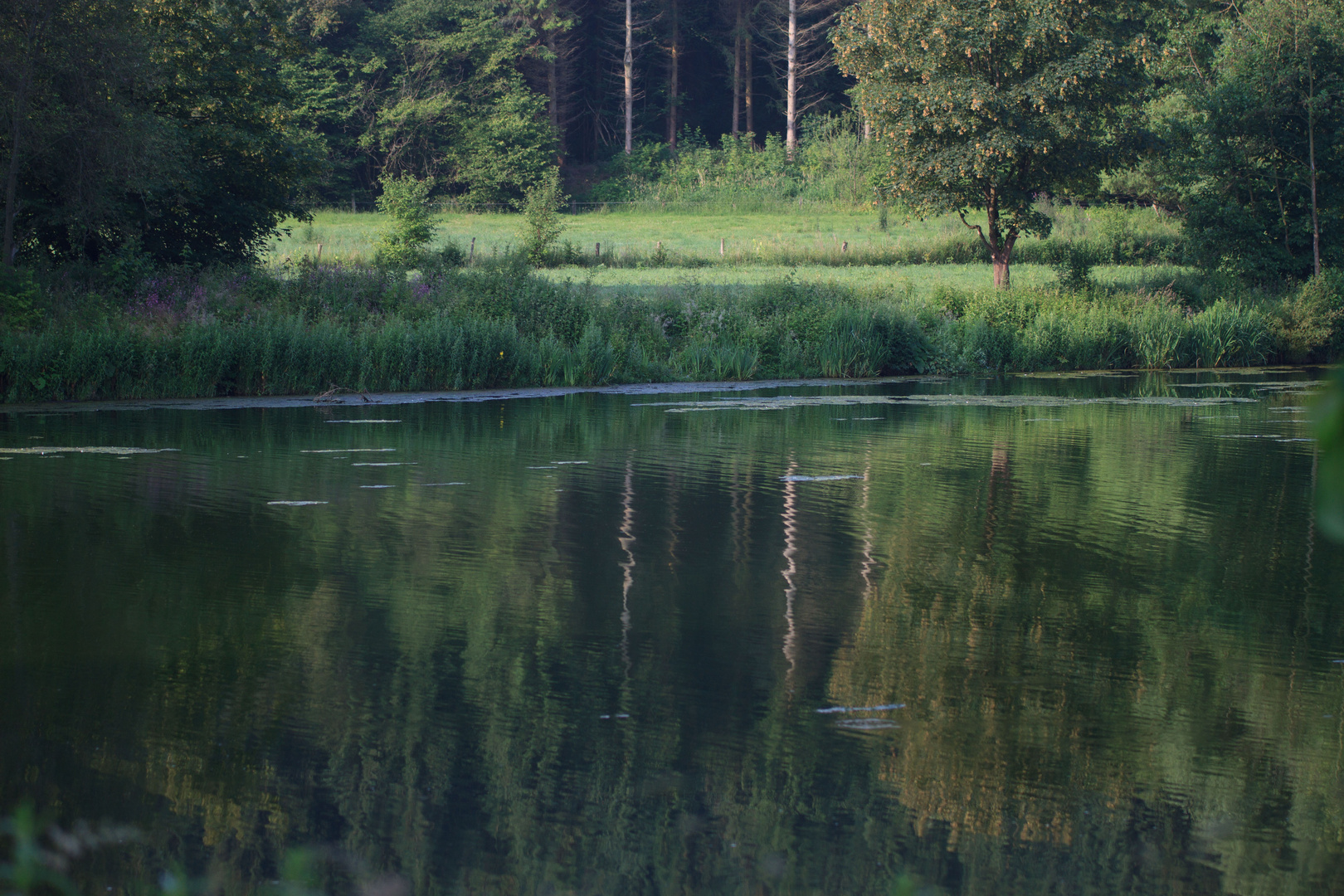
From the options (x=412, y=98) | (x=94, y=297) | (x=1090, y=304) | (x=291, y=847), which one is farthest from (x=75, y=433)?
(x=412, y=98)

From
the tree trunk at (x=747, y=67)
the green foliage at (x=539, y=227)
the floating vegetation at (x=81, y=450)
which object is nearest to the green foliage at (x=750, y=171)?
the tree trunk at (x=747, y=67)

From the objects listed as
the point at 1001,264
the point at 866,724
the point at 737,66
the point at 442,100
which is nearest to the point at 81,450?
the point at 866,724

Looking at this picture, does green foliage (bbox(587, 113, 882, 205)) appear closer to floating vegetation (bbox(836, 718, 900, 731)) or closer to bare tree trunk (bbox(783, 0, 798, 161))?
bare tree trunk (bbox(783, 0, 798, 161))

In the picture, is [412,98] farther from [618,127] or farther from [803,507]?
[803,507]

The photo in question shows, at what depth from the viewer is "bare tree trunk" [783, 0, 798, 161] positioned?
7269cm

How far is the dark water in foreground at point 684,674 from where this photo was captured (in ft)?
15.8

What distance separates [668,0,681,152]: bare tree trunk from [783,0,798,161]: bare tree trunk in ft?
21.8

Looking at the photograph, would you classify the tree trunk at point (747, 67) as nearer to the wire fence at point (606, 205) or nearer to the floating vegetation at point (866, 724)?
the wire fence at point (606, 205)

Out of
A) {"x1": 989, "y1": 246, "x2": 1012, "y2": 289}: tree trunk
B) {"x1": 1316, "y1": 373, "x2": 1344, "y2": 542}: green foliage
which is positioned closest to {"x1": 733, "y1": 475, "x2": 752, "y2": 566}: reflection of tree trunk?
{"x1": 1316, "y1": 373, "x2": 1344, "y2": 542}: green foliage

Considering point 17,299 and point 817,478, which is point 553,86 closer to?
point 17,299

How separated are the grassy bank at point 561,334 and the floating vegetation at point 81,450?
15.9ft

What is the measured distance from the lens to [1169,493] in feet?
40.7

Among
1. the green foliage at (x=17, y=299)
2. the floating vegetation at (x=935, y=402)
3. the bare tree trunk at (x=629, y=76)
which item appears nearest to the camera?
the green foliage at (x=17, y=299)

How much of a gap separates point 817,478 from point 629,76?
65.6m
